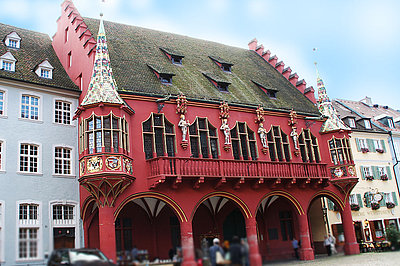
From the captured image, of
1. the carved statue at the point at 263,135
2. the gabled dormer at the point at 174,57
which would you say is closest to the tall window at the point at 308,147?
the carved statue at the point at 263,135

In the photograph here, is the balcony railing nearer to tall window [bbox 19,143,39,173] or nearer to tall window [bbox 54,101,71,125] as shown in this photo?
tall window [bbox 54,101,71,125]

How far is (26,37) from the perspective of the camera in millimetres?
27469

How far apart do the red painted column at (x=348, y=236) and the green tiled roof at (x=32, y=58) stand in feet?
59.9

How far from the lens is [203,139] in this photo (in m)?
24.4

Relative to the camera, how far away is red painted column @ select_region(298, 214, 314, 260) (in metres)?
25.0

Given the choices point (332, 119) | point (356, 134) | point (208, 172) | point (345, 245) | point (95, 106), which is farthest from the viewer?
point (356, 134)

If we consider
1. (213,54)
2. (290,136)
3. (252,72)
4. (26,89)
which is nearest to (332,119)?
(290,136)

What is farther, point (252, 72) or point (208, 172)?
point (252, 72)

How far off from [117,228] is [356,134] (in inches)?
880

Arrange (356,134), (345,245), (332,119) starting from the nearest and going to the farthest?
1. (345,245)
2. (332,119)
3. (356,134)

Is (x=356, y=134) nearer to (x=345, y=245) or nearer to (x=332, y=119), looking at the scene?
(x=332, y=119)

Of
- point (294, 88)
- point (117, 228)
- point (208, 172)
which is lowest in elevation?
point (117, 228)

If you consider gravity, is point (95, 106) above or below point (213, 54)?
below

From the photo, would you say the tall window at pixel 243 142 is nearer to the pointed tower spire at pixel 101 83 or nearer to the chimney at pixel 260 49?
the pointed tower spire at pixel 101 83
